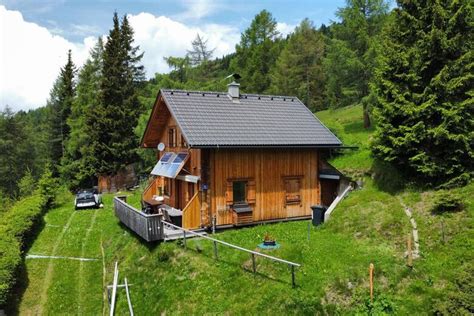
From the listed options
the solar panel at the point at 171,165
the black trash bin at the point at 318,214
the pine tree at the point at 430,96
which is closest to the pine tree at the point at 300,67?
the solar panel at the point at 171,165

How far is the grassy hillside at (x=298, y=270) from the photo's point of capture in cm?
1186

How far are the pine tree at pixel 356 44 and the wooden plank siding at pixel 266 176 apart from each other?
38.5 feet

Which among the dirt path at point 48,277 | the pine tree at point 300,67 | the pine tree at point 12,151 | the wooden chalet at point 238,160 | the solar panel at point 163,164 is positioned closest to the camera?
the dirt path at point 48,277

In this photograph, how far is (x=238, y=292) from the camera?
1337 centimetres

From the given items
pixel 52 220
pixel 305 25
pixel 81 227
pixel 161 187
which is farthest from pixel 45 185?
pixel 305 25

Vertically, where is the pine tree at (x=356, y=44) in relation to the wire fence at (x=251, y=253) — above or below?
above

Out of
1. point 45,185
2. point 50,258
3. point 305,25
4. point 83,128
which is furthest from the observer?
point 305,25

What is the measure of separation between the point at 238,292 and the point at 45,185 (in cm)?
2335

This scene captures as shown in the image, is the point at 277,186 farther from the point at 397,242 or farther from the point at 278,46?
the point at 278,46

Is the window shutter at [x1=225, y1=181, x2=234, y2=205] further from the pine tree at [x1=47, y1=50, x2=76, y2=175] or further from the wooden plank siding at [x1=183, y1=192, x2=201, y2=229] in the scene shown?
the pine tree at [x1=47, y1=50, x2=76, y2=175]

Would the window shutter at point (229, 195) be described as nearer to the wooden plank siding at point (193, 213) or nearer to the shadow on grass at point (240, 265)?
the wooden plank siding at point (193, 213)

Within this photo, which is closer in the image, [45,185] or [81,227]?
[81,227]

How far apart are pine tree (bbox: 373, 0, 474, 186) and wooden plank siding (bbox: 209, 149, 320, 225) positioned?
427 cm

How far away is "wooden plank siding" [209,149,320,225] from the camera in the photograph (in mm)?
19750
